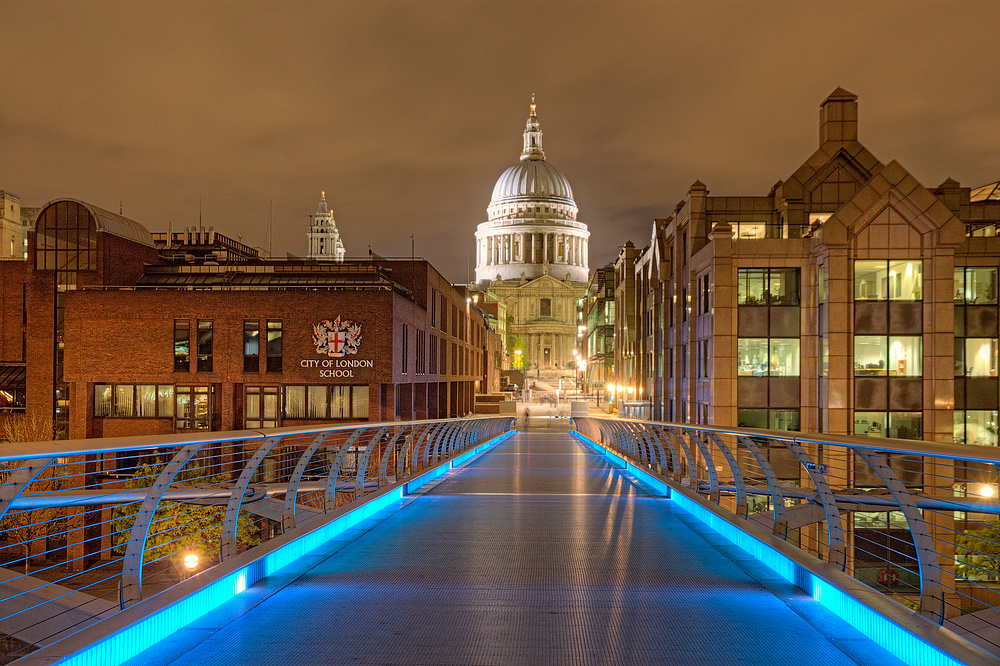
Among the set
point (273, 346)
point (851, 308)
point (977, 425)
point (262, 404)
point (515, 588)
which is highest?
point (851, 308)

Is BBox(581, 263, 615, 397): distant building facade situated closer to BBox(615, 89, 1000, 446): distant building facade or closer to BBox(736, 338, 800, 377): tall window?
BBox(615, 89, 1000, 446): distant building facade

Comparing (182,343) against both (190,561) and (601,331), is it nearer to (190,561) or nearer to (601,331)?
(190,561)

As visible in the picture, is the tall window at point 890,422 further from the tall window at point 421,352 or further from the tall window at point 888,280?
the tall window at point 421,352

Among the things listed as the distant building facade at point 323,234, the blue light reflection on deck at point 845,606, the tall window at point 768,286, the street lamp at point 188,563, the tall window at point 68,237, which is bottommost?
the street lamp at point 188,563

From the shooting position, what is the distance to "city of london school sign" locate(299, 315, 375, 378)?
39750 mm

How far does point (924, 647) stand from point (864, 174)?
3740 centimetres

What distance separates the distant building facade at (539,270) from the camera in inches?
7077

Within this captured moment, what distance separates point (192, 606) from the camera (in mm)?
5863

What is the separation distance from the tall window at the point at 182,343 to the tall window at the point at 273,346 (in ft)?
13.5

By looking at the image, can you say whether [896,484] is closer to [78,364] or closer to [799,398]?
[799,398]

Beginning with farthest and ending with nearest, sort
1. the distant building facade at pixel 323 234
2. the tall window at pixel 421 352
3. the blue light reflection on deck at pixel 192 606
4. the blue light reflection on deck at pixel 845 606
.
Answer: the distant building facade at pixel 323 234 → the tall window at pixel 421 352 → the blue light reflection on deck at pixel 845 606 → the blue light reflection on deck at pixel 192 606

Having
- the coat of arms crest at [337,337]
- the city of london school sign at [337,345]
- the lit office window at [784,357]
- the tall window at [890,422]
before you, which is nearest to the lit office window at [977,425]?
the tall window at [890,422]

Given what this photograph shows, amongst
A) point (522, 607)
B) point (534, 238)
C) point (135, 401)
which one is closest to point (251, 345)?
point (135, 401)

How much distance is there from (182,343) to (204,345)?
117cm
